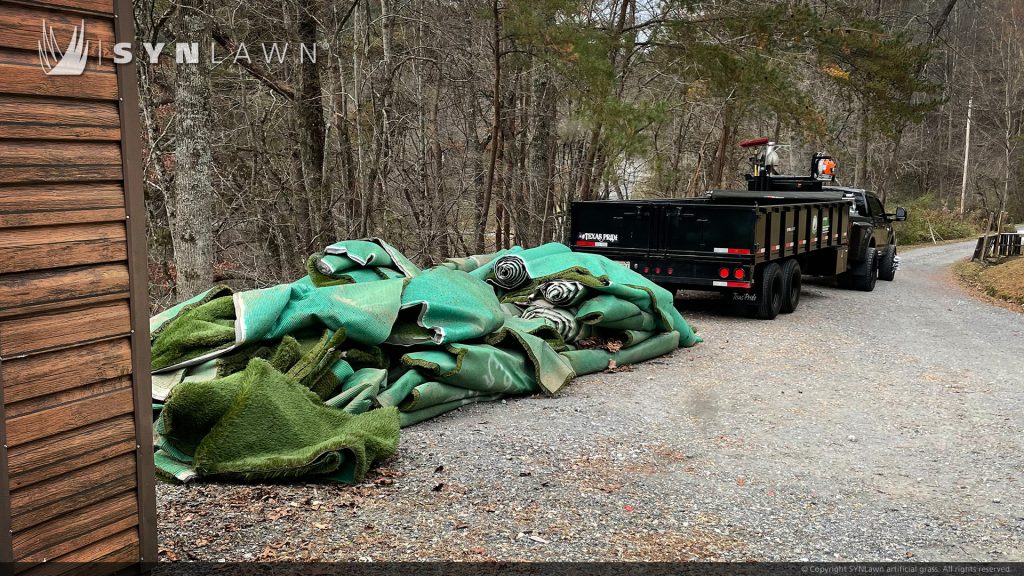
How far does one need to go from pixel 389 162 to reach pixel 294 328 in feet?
29.3

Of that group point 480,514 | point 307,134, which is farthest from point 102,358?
point 307,134

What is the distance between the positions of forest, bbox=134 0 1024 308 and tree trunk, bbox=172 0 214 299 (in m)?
0.02

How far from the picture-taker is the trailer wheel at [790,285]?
12.8 meters

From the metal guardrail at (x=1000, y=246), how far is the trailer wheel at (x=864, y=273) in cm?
971

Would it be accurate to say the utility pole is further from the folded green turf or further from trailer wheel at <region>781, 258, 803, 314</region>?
the folded green turf

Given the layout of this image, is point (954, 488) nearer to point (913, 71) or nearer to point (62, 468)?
point (62, 468)

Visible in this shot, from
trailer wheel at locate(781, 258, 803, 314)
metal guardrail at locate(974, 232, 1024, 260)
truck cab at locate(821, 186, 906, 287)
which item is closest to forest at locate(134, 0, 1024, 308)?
truck cab at locate(821, 186, 906, 287)

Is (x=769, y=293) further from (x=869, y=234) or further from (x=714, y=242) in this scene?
(x=869, y=234)

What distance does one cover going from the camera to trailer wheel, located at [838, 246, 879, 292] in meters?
16.8

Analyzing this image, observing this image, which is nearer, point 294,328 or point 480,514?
point 480,514

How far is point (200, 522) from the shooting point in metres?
4.18

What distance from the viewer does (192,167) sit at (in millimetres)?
10016

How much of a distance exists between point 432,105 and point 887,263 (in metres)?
10.9

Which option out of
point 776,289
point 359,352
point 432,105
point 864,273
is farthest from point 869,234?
point 359,352
